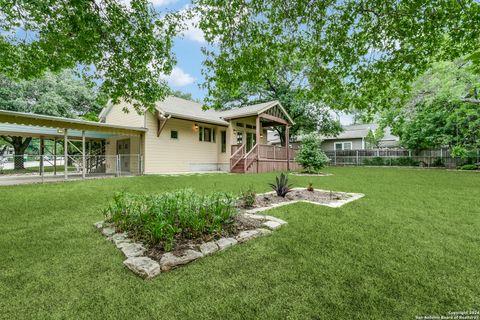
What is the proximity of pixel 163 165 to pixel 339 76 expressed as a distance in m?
10.5

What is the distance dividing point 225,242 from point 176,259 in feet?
2.22

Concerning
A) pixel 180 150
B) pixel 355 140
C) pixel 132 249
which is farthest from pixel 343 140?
pixel 132 249

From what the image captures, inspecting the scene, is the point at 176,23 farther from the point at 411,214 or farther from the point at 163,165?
the point at 163,165

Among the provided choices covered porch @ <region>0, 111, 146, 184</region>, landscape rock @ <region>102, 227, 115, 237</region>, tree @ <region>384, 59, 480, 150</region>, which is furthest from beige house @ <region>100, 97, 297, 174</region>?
landscape rock @ <region>102, 227, 115, 237</region>

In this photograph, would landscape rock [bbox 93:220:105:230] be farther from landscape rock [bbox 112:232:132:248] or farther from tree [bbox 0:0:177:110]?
tree [bbox 0:0:177:110]

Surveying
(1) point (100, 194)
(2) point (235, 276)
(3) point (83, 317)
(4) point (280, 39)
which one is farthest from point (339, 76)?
(1) point (100, 194)

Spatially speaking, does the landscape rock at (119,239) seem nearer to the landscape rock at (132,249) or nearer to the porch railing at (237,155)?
the landscape rock at (132,249)

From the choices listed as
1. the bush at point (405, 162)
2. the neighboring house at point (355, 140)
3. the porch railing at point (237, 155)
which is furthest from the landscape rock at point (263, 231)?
the neighboring house at point (355, 140)

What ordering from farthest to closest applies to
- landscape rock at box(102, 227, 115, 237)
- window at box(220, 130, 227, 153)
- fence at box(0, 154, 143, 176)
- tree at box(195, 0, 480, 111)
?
window at box(220, 130, 227, 153)
fence at box(0, 154, 143, 176)
tree at box(195, 0, 480, 111)
landscape rock at box(102, 227, 115, 237)

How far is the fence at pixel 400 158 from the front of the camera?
17031 millimetres

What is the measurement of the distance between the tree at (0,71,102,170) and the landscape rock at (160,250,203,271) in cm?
1635

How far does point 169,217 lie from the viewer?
2994 millimetres

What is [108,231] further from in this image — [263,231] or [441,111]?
[441,111]

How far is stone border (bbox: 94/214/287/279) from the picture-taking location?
7.21 ft
